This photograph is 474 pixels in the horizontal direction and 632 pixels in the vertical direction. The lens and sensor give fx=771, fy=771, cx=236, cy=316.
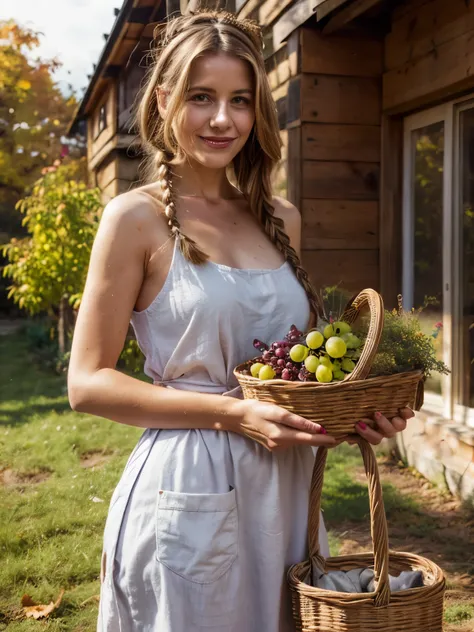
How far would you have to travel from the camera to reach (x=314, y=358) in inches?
63.3

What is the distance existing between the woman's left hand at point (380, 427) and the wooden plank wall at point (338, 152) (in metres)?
3.65

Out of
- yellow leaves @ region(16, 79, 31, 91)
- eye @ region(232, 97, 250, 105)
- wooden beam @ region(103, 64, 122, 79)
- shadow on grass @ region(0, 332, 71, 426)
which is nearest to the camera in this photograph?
eye @ region(232, 97, 250, 105)

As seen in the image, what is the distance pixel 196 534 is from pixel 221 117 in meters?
0.96

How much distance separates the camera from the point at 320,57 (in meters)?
5.16

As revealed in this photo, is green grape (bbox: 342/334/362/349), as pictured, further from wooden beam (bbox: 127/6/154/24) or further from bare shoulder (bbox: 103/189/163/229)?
wooden beam (bbox: 127/6/154/24)

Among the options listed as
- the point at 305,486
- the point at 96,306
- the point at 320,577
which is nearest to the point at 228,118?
the point at 96,306

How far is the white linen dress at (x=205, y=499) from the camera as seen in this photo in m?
1.68

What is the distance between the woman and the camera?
1.68 metres

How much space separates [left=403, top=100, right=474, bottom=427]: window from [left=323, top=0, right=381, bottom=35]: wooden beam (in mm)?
821

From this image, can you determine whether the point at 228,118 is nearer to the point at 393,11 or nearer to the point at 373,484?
the point at 373,484

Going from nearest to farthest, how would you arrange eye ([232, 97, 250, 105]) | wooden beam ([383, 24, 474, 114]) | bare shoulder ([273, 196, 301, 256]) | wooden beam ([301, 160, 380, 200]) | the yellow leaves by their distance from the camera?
1. eye ([232, 97, 250, 105])
2. bare shoulder ([273, 196, 301, 256])
3. wooden beam ([383, 24, 474, 114])
4. wooden beam ([301, 160, 380, 200])
5. the yellow leaves

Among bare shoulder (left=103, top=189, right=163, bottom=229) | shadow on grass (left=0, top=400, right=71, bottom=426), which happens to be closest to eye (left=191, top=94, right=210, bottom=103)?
bare shoulder (left=103, top=189, right=163, bottom=229)

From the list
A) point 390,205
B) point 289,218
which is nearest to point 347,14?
point 390,205

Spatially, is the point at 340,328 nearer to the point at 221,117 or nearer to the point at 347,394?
the point at 347,394
